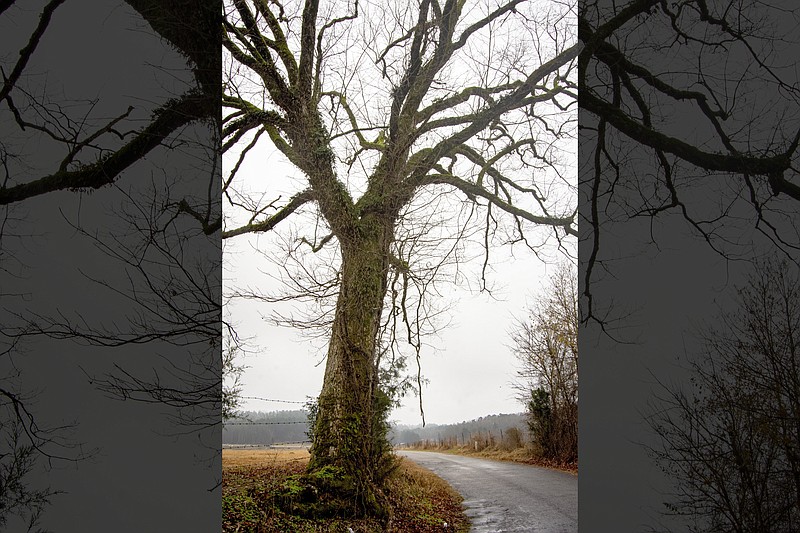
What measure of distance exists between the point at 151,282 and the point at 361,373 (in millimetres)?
1485

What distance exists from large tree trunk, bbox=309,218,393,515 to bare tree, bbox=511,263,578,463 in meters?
1.19

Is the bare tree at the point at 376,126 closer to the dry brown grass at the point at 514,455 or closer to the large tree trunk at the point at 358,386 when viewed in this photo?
the large tree trunk at the point at 358,386

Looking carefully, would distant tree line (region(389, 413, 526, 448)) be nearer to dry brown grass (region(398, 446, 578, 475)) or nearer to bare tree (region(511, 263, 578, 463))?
dry brown grass (region(398, 446, 578, 475))

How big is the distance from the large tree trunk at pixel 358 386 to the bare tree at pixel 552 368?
119 cm

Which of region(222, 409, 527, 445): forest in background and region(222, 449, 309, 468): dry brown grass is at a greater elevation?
region(222, 409, 527, 445): forest in background

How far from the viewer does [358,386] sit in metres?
4.29

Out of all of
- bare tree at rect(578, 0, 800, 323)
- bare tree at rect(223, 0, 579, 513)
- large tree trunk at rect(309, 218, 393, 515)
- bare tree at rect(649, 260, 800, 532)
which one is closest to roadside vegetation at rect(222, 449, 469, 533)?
large tree trunk at rect(309, 218, 393, 515)

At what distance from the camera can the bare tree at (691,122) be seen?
373cm

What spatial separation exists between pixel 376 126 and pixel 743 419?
2962 mm

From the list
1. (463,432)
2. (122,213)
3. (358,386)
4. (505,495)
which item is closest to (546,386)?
(463,432)

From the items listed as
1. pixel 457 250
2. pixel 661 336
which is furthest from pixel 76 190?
pixel 661 336

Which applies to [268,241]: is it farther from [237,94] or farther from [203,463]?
[203,463]

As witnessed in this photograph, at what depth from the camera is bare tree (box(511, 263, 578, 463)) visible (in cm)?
489

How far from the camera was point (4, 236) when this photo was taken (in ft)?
12.2
